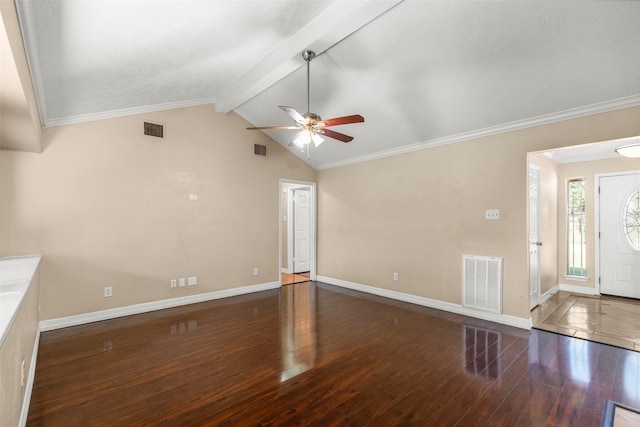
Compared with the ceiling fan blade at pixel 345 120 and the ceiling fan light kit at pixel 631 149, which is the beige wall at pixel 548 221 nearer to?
the ceiling fan light kit at pixel 631 149

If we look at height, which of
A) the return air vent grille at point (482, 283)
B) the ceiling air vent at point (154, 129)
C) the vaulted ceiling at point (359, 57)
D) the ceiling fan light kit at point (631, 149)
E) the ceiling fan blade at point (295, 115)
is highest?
the vaulted ceiling at point (359, 57)

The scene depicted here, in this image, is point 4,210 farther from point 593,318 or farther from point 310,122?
point 593,318

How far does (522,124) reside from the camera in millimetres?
3721

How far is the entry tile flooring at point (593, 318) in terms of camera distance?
340 centimetres

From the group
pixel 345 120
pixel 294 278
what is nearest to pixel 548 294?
pixel 294 278

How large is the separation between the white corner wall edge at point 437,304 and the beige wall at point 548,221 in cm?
157

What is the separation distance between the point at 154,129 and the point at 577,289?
784 centimetres

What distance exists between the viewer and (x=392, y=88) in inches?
146

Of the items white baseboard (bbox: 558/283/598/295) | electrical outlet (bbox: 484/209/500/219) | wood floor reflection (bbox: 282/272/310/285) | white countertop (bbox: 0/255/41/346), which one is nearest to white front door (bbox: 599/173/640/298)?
white baseboard (bbox: 558/283/598/295)

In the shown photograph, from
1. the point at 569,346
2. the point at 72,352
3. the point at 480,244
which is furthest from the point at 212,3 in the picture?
the point at 569,346

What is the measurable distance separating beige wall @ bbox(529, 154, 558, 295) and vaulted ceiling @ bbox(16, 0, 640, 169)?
5.93ft

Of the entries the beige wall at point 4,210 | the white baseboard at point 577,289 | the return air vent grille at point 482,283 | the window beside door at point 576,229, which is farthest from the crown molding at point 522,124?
the beige wall at point 4,210

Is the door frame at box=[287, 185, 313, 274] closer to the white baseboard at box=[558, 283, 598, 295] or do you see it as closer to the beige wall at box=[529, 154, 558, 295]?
the beige wall at box=[529, 154, 558, 295]

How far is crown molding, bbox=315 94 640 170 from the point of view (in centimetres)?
308
